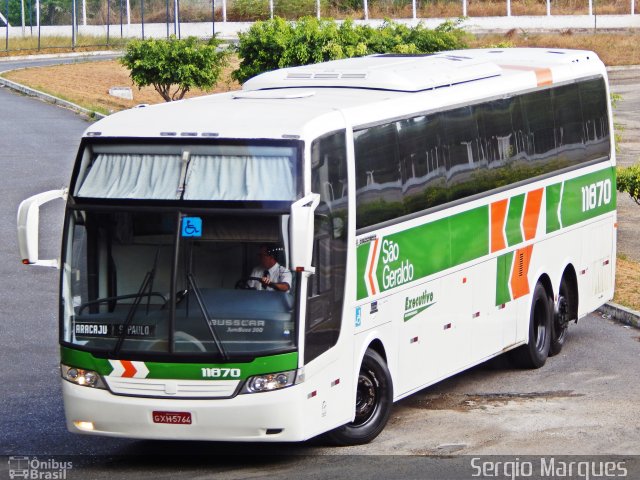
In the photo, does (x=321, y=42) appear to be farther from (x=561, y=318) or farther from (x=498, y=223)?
(x=498, y=223)

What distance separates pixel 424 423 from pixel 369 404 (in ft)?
2.97

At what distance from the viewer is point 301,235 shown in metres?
9.54

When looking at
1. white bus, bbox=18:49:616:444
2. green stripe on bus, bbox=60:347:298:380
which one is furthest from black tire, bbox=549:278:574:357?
green stripe on bus, bbox=60:347:298:380

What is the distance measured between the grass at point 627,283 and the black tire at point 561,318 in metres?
2.16

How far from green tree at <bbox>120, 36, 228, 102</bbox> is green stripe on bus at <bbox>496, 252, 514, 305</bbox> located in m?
24.4

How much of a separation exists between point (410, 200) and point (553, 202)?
357 centimetres

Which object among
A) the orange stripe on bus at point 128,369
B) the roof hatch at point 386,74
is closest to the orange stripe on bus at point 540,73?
the roof hatch at point 386,74

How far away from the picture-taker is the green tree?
1487 inches

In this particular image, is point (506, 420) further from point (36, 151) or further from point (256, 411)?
point (36, 151)

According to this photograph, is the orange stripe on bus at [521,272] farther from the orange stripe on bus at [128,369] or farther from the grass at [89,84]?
the grass at [89,84]

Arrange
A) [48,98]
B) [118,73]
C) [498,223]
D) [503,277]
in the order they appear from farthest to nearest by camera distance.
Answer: [118,73] → [48,98] → [503,277] → [498,223]

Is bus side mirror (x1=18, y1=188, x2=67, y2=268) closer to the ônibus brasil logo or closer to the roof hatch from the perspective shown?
the ônibus brasil logo

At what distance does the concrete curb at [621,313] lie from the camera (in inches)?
679

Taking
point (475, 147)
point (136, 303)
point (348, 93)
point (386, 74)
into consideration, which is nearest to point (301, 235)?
point (136, 303)
